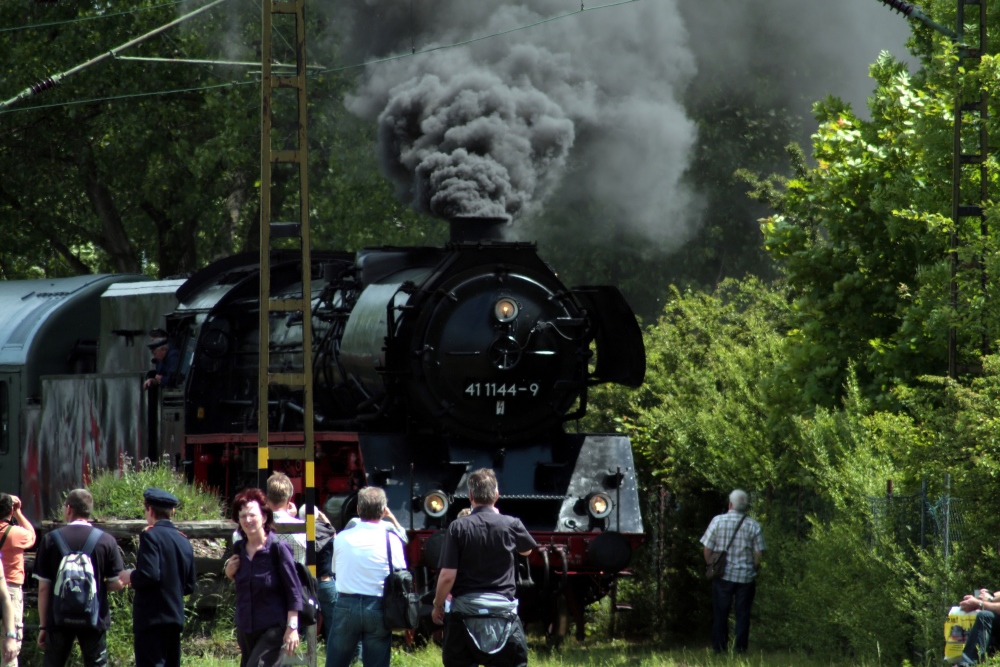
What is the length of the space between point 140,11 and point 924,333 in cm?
1656

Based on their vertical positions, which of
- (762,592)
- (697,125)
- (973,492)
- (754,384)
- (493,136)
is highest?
(697,125)

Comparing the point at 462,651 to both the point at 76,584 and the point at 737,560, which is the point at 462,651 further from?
the point at 737,560

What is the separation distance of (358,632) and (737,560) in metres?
4.27

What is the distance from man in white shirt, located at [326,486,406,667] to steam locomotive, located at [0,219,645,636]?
2.16 metres

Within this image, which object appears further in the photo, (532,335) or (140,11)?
(140,11)

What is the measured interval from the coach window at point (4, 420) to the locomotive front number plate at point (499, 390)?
682 cm

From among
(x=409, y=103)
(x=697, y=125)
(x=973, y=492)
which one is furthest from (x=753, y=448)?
→ (x=697, y=125)

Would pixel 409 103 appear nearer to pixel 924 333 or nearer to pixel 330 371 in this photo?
pixel 330 371

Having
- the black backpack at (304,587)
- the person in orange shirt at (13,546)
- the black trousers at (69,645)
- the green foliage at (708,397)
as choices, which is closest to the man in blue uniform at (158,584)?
the black trousers at (69,645)

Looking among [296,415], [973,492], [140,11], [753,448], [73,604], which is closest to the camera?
[73,604]

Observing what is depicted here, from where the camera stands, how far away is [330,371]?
39.9 feet

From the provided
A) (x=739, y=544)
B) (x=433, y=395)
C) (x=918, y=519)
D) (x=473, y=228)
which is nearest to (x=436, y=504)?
(x=433, y=395)

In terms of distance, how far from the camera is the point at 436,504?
1055cm

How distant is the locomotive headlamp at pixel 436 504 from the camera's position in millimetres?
10539
